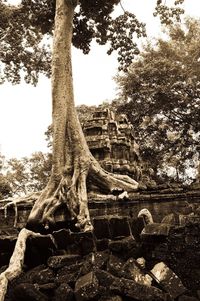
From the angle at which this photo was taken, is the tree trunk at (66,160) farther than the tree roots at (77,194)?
Yes

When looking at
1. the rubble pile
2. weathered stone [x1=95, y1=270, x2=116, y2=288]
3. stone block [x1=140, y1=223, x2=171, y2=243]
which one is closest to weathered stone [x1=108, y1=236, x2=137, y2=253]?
the rubble pile

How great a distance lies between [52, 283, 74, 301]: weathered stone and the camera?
3.47m

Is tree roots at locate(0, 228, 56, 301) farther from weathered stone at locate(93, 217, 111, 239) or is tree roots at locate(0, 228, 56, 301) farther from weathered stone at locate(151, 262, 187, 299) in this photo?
weathered stone at locate(151, 262, 187, 299)

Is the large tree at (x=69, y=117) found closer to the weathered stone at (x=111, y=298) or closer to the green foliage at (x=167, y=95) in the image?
the weathered stone at (x=111, y=298)

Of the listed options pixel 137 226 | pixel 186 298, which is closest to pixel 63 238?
pixel 137 226

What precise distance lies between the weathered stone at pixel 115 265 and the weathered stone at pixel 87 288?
0.26 metres

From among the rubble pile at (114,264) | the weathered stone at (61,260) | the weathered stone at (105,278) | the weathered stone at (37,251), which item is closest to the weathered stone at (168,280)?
the rubble pile at (114,264)

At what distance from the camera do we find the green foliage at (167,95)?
15205mm

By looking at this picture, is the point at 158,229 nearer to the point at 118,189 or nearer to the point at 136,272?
the point at 136,272

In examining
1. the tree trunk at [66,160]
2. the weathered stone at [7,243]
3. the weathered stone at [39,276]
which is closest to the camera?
the weathered stone at [39,276]

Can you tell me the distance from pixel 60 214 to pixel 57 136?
4.81 feet

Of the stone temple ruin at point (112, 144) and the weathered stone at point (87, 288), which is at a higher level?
the stone temple ruin at point (112, 144)

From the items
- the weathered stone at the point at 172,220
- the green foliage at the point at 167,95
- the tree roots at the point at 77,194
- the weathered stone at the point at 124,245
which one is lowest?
the weathered stone at the point at 124,245

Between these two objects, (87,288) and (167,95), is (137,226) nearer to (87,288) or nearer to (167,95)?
(87,288)
